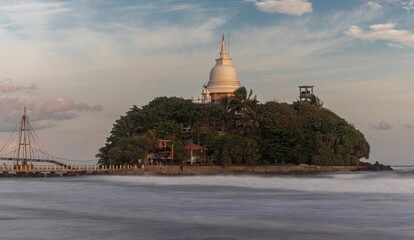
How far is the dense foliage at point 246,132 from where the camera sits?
6247 centimetres

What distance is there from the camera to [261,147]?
64.6 metres

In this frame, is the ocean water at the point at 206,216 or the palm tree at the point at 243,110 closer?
the ocean water at the point at 206,216

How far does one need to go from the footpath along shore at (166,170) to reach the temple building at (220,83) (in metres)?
16.1

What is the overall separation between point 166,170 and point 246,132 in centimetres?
1180

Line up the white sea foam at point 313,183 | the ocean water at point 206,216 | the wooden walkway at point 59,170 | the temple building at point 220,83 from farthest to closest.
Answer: the temple building at point 220,83 → the wooden walkway at point 59,170 → the white sea foam at point 313,183 → the ocean water at point 206,216

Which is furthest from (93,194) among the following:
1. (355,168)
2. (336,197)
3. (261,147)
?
(355,168)

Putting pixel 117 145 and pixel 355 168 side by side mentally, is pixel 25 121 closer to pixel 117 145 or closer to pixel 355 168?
pixel 117 145

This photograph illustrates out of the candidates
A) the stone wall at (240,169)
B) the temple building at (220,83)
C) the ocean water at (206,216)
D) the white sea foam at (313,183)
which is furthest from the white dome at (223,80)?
the ocean water at (206,216)

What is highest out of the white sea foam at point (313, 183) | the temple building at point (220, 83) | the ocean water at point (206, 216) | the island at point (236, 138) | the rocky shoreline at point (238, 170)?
the temple building at point (220, 83)

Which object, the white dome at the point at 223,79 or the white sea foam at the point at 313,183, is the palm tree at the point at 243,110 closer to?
the white dome at the point at 223,79

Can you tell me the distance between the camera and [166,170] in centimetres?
5816

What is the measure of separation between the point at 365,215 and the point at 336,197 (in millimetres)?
8043

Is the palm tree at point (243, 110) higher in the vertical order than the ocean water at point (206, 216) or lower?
higher

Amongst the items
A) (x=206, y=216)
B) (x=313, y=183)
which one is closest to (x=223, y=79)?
(x=313, y=183)
